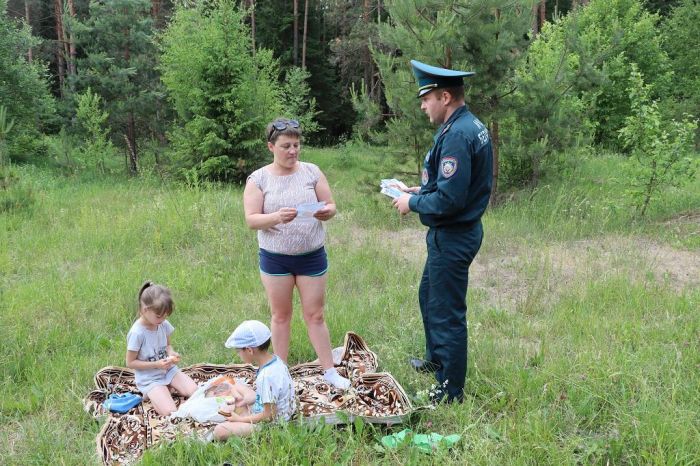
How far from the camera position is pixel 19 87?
15.3 meters

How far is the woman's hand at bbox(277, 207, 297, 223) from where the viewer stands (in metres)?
3.51

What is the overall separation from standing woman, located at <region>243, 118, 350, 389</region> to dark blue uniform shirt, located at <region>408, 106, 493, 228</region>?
71 cm

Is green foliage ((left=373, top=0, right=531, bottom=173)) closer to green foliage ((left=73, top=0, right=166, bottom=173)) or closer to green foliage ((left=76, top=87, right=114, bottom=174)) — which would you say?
green foliage ((left=76, top=87, right=114, bottom=174))

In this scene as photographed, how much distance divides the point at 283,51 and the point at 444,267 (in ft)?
93.3

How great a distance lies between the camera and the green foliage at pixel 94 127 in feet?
46.3

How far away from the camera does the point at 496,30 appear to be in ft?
26.2

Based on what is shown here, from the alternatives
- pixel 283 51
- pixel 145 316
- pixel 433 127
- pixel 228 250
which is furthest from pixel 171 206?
pixel 283 51

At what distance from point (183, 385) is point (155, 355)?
0.28 m

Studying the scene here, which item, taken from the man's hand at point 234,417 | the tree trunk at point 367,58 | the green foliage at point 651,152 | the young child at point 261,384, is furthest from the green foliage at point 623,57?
the man's hand at point 234,417

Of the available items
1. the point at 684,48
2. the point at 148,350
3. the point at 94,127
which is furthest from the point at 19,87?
the point at 684,48

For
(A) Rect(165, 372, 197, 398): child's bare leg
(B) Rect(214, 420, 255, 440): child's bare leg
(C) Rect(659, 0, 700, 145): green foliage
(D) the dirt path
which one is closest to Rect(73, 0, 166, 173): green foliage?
(D) the dirt path

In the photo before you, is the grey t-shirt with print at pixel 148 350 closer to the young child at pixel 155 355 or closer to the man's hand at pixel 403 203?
the young child at pixel 155 355

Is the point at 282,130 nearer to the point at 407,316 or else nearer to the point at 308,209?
the point at 308,209

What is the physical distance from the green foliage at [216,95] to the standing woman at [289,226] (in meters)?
8.85
